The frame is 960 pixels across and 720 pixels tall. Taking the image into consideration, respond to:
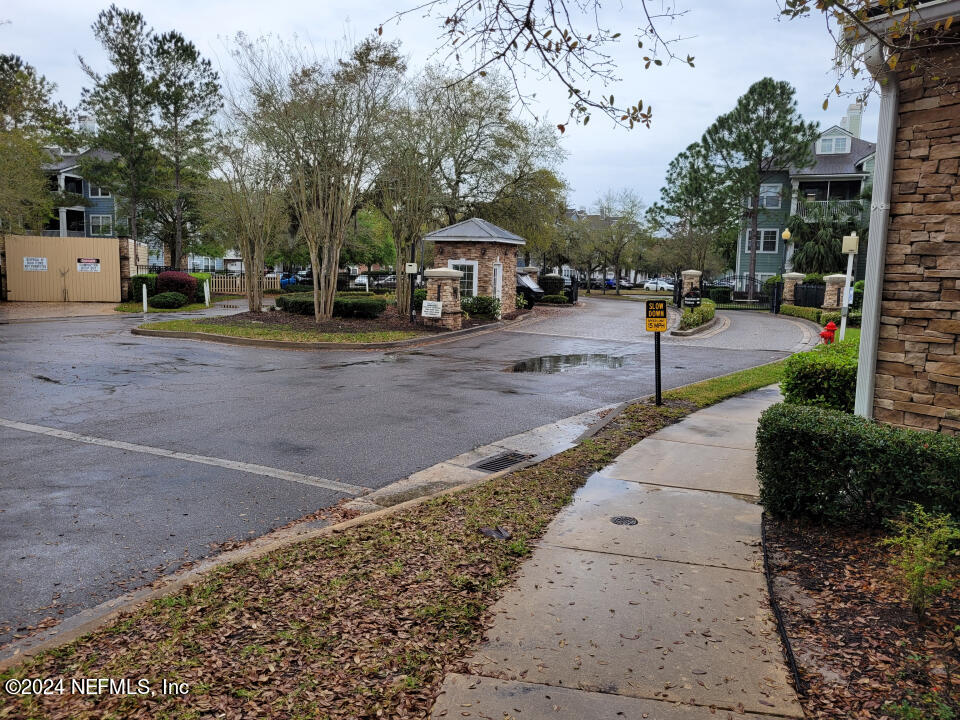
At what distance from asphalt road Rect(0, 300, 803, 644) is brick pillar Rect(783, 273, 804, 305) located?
14074 mm

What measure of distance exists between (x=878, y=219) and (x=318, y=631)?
5366mm

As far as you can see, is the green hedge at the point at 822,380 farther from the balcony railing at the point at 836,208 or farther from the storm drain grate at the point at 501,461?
the balcony railing at the point at 836,208

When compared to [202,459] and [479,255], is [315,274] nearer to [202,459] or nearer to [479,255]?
[479,255]

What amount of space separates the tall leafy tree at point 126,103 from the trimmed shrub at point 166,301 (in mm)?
12738

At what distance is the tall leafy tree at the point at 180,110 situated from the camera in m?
36.6

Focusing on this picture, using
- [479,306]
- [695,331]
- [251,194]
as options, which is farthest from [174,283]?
[695,331]

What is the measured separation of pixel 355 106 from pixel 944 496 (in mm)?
19297

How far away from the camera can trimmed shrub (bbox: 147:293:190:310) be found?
89.9 feet

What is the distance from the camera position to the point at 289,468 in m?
7.12

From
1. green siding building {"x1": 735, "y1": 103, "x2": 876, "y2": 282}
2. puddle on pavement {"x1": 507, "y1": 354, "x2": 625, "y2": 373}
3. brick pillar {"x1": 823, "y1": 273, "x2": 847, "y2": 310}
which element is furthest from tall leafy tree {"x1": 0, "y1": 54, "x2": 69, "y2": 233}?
green siding building {"x1": 735, "y1": 103, "x2": 876, "y2": 282}

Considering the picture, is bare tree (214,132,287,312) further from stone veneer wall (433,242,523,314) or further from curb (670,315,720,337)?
curb (670,315,720,337)

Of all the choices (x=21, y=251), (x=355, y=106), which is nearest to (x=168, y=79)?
(x=21, y=251)

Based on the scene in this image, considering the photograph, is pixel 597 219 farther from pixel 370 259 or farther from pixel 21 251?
pixel 21 251

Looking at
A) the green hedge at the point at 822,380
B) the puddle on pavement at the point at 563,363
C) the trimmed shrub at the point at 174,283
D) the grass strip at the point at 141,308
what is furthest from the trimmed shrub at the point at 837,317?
the trimmed shrub at the point at 174,283
